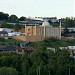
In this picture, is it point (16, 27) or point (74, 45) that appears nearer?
point (74, 45)

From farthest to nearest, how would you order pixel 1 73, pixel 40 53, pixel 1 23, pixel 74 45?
1. pixel 1 23
2. pixel 74 45
3. pixel 40 53
4. pixel 1 73

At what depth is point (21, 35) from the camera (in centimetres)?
4022

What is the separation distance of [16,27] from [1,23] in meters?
3.50

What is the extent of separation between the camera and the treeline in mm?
24531

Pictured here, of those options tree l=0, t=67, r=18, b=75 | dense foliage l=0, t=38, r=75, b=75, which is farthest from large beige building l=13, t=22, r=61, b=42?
tree l=0, t=67, r=18, b=75

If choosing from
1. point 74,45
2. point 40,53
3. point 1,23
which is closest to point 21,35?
point 74,45

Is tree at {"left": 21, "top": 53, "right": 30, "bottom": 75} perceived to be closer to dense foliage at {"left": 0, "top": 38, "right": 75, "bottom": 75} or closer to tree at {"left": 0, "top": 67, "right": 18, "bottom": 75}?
dense foliage at {"left": 0, "top": 38, "right": 75, "bottom": 75}

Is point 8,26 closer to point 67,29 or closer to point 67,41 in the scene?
point 67,29

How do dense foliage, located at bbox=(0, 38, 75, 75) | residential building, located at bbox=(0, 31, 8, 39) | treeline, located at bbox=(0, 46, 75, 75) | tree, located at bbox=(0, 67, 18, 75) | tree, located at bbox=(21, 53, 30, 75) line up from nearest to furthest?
1. tree, located at bbox=(0, 67, 18, 75)
2. treeline, located at bbox=(0, 46, 75, 75)
3. dense foliage, located at bbox=(0, 38, 75, 75)
4. tree, located at bbox=(21, 53, 30, 75)
5. residential building, located at bbox=(0, 31, 8, 39)

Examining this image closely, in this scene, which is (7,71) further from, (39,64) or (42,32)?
(42,32)

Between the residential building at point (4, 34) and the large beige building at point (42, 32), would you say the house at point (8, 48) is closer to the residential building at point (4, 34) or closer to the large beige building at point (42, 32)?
the large beige building at point (42, 32)

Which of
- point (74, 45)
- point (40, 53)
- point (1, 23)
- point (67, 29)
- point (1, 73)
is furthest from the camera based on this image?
point (1, 23)

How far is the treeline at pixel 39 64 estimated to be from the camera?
2453 centimetres

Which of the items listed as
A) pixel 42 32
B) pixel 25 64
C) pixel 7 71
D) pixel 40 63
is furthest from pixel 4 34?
pixel 7 71
